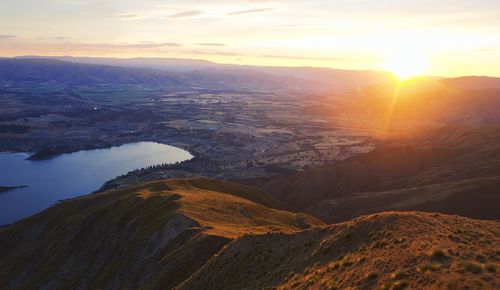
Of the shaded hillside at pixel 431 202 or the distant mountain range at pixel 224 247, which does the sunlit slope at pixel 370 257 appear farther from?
the shaded hillside at pixel 431 202

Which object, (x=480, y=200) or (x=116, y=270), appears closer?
(x=116, y=270)

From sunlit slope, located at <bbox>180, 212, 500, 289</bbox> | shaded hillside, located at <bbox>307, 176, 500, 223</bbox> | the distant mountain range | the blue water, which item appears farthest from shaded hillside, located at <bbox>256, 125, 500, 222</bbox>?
sunlit slope, located at <bbox>180, 212, 500, 289</bbox>

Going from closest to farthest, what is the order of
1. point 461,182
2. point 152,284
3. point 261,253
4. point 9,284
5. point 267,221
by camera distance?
point 261,253 < point 152,284 < point 267,221 < point 9,284 < point 461,182

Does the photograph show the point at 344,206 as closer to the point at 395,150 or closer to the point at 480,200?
the point at 480,200

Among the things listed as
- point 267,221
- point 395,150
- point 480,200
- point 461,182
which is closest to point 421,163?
point 395,150

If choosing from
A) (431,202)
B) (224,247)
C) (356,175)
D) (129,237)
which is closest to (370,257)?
(224,247)

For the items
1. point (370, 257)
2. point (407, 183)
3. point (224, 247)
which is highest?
point (370, 257)

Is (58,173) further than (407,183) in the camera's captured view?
Yes

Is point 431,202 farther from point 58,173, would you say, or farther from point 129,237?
point 58,173
